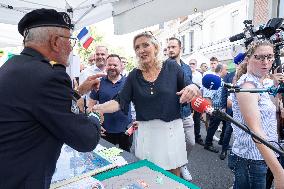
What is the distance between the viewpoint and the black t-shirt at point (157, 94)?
235 centimetres

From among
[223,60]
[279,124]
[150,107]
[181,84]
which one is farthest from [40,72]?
[223,60]

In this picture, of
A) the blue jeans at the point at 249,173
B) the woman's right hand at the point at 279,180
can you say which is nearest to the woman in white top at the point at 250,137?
the blue jeans at the point at 249,173

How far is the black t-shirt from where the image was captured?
2.35 meters

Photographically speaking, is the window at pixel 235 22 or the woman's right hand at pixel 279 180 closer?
the woman's right hand at pixel 279 180

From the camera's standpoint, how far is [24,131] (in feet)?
3.87

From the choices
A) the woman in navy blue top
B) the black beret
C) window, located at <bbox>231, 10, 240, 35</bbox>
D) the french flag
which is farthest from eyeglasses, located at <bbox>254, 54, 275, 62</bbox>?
window, located at <bbox>231, 10, 240, 35</bbox>

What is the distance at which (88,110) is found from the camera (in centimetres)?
209

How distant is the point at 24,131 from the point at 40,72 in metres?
0.27

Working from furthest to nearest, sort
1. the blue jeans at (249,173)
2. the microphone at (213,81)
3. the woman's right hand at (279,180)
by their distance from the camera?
the blue jeans at (249,173), the woman's right hand at (279,180), the microphone at (213,81)

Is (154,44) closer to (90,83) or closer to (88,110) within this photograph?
(90,83)

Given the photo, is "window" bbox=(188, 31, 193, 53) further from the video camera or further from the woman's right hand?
the woman's right hand

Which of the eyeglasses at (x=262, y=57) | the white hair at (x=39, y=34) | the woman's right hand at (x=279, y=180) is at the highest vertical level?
the white hair at (x=39, y=34)

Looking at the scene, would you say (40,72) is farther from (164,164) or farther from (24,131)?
(164,164)

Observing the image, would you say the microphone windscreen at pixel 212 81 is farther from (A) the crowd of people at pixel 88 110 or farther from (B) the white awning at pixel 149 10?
(B) the white awning at pixel 149 10
